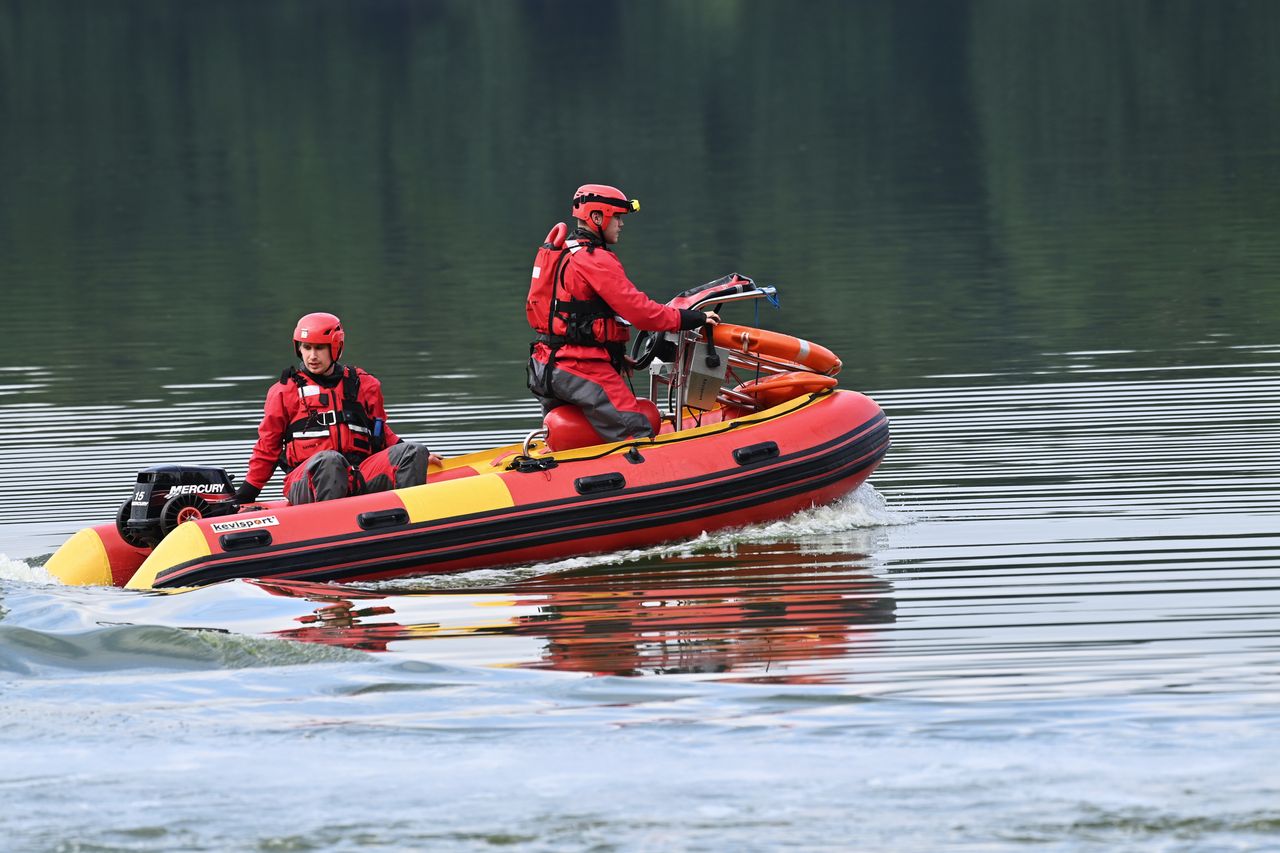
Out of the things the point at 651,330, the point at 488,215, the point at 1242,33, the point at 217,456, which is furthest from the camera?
the point at 1242,33

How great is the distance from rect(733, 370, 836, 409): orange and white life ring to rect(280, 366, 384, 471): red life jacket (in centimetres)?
223

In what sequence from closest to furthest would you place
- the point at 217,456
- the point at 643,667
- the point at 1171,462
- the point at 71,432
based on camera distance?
the point at 643,667
the point at 1171,462
the point at 217,456
the point at 71,432

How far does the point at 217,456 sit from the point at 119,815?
689 cm

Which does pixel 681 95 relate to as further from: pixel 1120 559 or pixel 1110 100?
pixel 1120 559

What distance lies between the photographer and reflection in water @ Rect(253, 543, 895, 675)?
7535 mm

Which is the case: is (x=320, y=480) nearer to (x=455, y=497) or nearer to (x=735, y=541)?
(x=455, y=497)

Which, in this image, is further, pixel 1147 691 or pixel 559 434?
pixel 559 434

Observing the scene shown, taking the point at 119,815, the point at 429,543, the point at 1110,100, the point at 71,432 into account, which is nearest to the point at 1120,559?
the point at 429,543

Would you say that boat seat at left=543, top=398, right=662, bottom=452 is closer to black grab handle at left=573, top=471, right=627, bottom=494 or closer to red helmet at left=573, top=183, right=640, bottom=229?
Result: black grab handle at left=573, top=471, right=627, bottom=494

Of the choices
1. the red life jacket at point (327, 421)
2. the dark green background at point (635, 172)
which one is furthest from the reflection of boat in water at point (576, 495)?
the dark green background at point (635, 172)

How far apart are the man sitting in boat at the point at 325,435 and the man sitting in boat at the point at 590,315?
869 mm

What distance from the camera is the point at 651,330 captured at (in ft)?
33.2

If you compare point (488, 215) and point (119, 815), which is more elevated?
point (488, 215)

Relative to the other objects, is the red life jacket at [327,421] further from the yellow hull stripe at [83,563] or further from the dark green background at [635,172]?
the dark green background at [635,172]
